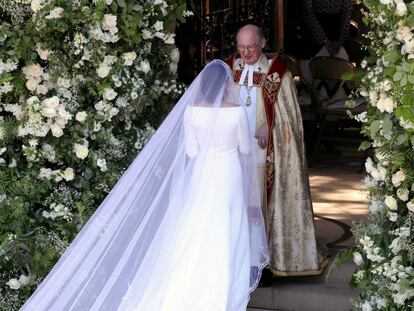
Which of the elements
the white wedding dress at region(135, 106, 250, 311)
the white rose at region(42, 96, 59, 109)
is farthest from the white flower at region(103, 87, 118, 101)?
the white wedding dress at region(135, 106, 250, 311)

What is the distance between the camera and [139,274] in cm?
595

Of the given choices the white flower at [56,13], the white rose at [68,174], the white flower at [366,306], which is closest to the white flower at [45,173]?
the white rose at [68,174]

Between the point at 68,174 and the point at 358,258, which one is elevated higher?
the point at 68,174

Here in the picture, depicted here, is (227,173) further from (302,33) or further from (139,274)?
(302,33)

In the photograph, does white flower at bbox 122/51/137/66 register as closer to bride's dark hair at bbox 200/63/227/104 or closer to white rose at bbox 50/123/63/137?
white rose at bbox 50/123/63/137

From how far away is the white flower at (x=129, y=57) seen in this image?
689 cm

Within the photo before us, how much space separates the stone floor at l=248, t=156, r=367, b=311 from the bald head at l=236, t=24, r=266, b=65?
1.47 meters

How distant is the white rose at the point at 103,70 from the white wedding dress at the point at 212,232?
2.67 feet

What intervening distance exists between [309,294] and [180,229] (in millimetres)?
1252

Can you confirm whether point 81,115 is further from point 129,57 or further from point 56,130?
point 129,57

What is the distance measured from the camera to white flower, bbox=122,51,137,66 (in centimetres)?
689

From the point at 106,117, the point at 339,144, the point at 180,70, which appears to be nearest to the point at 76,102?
the point at 106,117

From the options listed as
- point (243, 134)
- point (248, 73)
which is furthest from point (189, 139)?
point (248, 73)

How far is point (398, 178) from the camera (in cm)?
564
